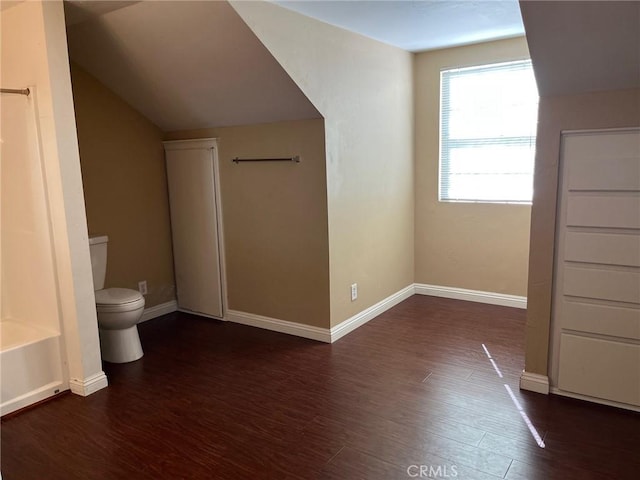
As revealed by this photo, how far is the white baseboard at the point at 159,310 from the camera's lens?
401 cm

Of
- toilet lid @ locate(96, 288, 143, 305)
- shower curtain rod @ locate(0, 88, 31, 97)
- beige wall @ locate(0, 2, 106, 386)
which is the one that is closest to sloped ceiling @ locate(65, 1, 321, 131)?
beige wall @ locate(0, 2, 106, 386)

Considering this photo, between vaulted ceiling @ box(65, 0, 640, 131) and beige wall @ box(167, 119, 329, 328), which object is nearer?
vaulted ceiling @ box(65, 0, 640, 131)

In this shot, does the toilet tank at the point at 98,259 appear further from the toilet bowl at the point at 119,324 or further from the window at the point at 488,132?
the window at the point at 488,132

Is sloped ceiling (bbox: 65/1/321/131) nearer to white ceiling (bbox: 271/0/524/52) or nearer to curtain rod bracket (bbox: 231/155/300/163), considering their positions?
curtain rod bracket (bbox: 231/155/300/163)

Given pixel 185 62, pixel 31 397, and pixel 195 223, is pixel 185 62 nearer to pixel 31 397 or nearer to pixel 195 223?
pixel 195 223

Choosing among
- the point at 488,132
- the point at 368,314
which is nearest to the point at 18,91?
the point at 368,314

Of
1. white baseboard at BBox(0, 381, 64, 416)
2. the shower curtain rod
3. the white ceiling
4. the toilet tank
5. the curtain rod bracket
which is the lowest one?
white baseboard at BBox(0, 381, 64, 416)

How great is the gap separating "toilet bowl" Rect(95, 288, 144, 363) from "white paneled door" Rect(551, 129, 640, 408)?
8.34ft

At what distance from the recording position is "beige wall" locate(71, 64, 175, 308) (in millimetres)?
3564

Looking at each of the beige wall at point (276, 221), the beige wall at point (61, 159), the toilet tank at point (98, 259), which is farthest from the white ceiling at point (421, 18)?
the toilet tank at point (98, 259)

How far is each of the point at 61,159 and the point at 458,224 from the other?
312cm

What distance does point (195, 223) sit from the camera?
4008mm

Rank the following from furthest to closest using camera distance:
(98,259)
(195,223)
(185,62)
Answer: (195,223) → (98,259) → (185,62)

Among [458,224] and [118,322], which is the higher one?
[458,224]
